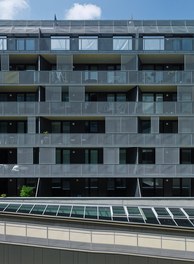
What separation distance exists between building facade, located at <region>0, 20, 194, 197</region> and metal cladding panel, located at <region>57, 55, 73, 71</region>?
9 centimetres

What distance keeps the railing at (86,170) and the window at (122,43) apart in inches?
430

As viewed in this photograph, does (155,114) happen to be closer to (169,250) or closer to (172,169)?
(172,169)

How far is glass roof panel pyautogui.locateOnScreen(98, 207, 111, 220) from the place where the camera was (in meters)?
Result: 18.7

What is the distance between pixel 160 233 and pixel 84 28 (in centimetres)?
2546

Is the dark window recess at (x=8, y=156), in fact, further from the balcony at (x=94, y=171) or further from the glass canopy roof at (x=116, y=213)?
the glass canopy roof at (x=116, y=213)

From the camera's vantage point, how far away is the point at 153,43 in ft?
115

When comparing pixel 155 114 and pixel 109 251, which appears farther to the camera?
pixel 155 114

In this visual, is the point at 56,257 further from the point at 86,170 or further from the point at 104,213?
the point at 86,170

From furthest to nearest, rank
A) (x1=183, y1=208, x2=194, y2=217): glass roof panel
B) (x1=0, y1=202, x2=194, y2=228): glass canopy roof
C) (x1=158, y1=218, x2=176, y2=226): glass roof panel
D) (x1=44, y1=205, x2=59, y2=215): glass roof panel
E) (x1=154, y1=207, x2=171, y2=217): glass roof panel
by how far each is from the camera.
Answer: (x1=183, y1=208, x2=194, y2=217): glass roof panel, (x1=154, y1=207, x2=171, y2=217): glass roof panel, (x1=44, y1=205, x2=59, y2=215): glass roof panel, (x1=0, y1=202, x2=194, y2=228): glass canopy roof, (x1=158, y1=218, x2=176, y2=226): glass roof panel

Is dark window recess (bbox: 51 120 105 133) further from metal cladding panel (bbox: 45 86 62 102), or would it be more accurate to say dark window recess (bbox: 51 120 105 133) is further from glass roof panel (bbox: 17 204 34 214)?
glass roof panel (bbox: 17 204 34 214)

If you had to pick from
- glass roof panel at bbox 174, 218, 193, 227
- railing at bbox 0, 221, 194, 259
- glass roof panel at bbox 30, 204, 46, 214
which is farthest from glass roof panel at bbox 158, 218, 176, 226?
glass roof panel at bbox 30, 204, 46, 214

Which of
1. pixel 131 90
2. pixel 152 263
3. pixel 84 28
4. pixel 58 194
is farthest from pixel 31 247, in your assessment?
pixel 84 28

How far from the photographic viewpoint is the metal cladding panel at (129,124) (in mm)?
34000

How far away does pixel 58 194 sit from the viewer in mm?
36062
